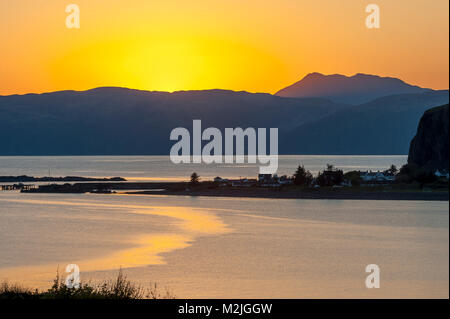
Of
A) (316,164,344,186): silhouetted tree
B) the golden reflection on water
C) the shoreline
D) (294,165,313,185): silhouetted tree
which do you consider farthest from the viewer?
(294,165,313,185): silhouetted tree

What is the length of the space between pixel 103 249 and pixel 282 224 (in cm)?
1485

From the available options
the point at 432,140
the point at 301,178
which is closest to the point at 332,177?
the point at 301,178

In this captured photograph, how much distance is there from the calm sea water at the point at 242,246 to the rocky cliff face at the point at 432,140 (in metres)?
20.1

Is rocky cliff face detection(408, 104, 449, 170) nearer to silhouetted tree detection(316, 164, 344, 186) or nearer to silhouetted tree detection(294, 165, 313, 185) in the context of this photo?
silhouetted tree detection(316, 164, 344, 186)

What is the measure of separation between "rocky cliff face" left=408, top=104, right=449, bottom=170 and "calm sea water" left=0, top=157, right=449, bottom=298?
20.1 meters

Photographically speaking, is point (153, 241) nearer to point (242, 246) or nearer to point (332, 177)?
point (242, 246)

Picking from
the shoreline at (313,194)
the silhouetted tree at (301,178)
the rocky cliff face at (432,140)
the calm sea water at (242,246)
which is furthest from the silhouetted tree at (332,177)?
the rocky cliff face at (432,140)

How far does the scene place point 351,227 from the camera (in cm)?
4084

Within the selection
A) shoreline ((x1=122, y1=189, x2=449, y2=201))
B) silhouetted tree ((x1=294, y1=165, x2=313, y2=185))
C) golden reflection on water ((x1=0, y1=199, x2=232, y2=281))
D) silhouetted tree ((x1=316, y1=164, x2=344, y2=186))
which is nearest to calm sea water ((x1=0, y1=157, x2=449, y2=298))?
golden reflection on water ((x1=0, y1=199, x2=232, y2=281))

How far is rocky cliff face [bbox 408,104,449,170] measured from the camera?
75.7m

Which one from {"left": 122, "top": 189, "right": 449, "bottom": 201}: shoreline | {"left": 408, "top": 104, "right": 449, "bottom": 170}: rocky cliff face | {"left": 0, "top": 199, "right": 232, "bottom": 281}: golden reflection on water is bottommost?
{"left": 0, "top": 199, "right": 232, "bottom": 281}: golden reflection on water

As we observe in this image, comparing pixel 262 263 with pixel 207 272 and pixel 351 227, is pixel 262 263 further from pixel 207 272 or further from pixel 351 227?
pixel 351 227

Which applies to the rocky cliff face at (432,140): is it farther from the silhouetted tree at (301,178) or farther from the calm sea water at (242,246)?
the calm sea water at (242,246)
